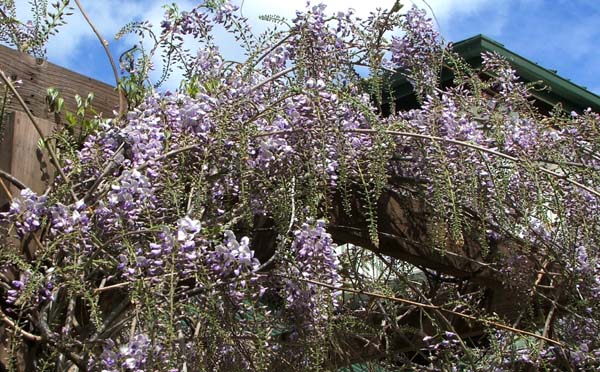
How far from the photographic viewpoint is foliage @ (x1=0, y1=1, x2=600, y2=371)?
1676mm

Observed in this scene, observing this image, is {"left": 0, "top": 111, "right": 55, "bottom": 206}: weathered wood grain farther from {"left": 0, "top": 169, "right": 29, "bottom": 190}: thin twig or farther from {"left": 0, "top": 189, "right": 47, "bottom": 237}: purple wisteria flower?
{"left": 0, "top": 189, "right": 47, "bottom": 237}: purple wisteria flower

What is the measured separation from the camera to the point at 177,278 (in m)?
1.61

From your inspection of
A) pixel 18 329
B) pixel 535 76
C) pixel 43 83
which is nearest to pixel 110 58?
pixel 43 83

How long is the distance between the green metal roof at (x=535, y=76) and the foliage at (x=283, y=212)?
257 cm

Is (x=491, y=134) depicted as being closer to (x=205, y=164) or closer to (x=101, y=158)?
(x=205, y=164)

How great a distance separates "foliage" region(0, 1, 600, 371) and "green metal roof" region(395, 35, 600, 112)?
101 inches

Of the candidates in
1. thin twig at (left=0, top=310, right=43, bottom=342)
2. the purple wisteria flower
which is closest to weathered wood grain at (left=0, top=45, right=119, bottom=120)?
the purple wisteria flower

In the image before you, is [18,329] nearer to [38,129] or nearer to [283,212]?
[38,129]

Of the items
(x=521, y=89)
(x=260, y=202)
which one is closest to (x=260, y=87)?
(x=260, y=202)

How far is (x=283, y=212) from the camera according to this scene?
6.26ft

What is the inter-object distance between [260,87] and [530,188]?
93 centimetres

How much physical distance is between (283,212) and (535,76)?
477cm

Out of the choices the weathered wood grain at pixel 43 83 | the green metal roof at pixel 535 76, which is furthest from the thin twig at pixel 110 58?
the green metal roof at pixel 535 76

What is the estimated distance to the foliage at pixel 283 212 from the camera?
168 centimetres
